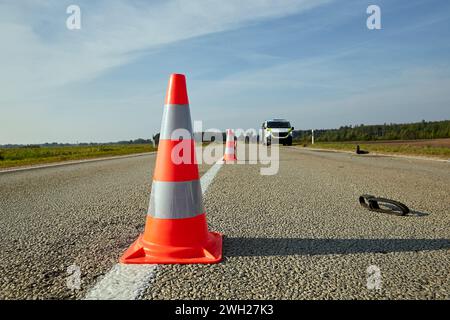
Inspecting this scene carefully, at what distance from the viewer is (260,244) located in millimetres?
2676

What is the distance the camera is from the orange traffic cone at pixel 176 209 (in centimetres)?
243

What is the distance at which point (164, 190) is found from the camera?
106 inches

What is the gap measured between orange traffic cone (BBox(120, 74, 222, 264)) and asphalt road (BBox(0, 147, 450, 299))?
0.16 meters

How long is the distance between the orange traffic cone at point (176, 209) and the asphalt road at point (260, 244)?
0.16m

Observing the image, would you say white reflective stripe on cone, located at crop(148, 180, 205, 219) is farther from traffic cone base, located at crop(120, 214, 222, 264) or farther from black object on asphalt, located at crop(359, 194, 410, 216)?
black object on asphalt, located at crop(359, 194, 410, 216)

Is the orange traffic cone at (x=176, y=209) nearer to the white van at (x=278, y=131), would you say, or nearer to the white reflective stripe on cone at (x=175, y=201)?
the white reflective stripe on cone at (x=175, y=201)

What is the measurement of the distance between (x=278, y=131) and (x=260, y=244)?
89.8ft

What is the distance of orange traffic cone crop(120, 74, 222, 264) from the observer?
95.8 inches

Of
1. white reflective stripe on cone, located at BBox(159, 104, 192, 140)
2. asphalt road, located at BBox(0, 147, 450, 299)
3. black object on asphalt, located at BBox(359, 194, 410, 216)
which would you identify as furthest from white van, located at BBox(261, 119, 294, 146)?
white reflective stripe on cone, located at BBox(159, 104, 192, 140)

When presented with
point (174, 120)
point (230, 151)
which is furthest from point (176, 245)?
point (230, 151)

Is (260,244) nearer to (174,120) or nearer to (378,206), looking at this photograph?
(174,120)

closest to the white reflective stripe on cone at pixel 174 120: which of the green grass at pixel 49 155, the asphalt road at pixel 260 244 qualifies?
the asphalt road at pixel 260 244

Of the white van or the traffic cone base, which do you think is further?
the white van
